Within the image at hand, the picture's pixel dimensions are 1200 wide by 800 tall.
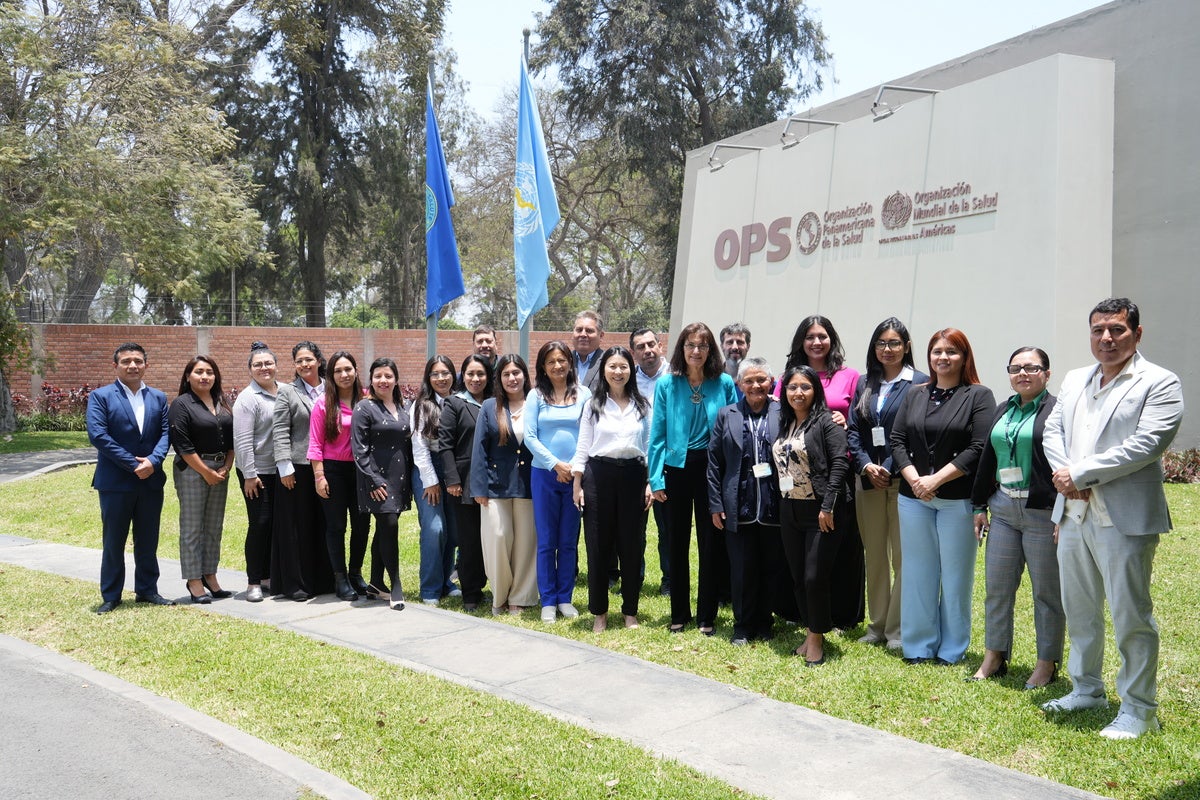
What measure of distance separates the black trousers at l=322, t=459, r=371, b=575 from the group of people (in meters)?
0.03

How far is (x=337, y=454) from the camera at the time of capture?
8.07 m

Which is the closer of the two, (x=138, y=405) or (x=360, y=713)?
(x=360, y=713)

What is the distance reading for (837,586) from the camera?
704 centimetres

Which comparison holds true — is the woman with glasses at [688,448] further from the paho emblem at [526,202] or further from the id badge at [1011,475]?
the paho emblem at [526,202]

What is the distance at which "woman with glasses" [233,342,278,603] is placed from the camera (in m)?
8.16

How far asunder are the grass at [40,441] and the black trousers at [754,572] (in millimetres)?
18230

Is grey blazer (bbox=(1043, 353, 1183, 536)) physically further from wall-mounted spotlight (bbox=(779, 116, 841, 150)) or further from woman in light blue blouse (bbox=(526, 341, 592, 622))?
wall-mounted spotlight (bbox=(779, 116, 841, 150))

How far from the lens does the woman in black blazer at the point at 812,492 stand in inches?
244

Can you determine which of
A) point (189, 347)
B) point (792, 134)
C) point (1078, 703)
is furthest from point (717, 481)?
point (189, 347)

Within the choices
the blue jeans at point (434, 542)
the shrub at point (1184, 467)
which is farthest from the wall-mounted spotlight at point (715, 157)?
the blue jeans at point (434, 542)

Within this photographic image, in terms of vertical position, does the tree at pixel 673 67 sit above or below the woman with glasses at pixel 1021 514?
above

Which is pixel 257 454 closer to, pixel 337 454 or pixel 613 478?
pixel 337 454

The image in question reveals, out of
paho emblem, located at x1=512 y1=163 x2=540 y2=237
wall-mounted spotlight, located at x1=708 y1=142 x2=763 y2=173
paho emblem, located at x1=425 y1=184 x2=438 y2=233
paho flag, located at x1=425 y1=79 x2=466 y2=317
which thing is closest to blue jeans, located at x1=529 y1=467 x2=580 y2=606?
paho emblem, located at x1=512 y1=163 x2=540 y2=237

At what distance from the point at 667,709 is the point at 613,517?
76.2 inches
